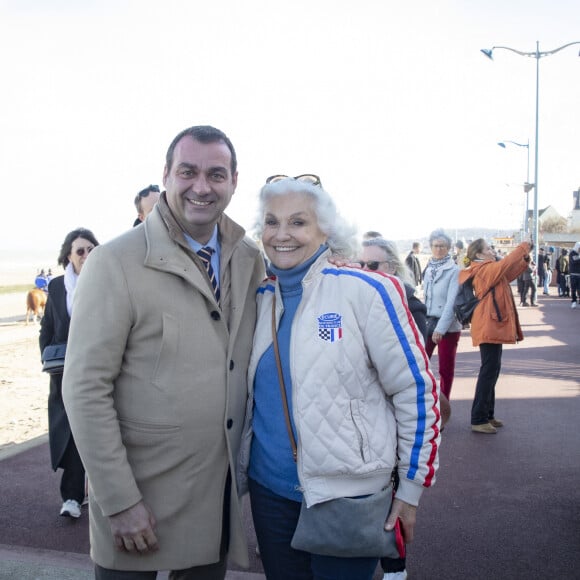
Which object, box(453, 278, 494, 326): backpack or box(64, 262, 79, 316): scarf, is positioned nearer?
box(64, 262, 79, 316): scarf

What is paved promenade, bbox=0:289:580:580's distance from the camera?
3.75 metres

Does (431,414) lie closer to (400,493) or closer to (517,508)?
(400,493)

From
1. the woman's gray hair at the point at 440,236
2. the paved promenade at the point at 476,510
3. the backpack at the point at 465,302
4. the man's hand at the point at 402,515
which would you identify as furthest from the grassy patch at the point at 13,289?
the man's hand at the point at 402,515

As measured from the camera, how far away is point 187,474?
2.36m

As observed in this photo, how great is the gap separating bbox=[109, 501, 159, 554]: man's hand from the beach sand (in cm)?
469

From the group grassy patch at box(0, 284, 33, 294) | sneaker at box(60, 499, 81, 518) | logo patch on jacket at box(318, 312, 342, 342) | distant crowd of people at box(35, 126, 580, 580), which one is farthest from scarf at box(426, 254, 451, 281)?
grassy patch at box(0, 284, 33, 294)

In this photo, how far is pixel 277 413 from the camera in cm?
237

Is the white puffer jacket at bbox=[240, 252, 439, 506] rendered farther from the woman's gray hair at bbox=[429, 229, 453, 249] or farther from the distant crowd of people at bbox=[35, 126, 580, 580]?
the woman's gray hair at bbox=[429, 229, 453, 249]

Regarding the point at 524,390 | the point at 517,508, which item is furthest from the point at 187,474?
the point at 524,390

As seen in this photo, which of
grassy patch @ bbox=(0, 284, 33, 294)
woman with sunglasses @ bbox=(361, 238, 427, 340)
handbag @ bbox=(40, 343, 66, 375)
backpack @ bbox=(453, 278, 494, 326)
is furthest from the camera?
grassy patch @ bbox=(0, 284, 33, 294)

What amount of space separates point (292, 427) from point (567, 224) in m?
104

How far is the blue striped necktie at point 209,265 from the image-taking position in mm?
2531

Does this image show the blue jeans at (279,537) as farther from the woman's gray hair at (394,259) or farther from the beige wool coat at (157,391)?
the woman's gray hair at (394,259)

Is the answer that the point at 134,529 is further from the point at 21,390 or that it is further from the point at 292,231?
the point at 21,390
